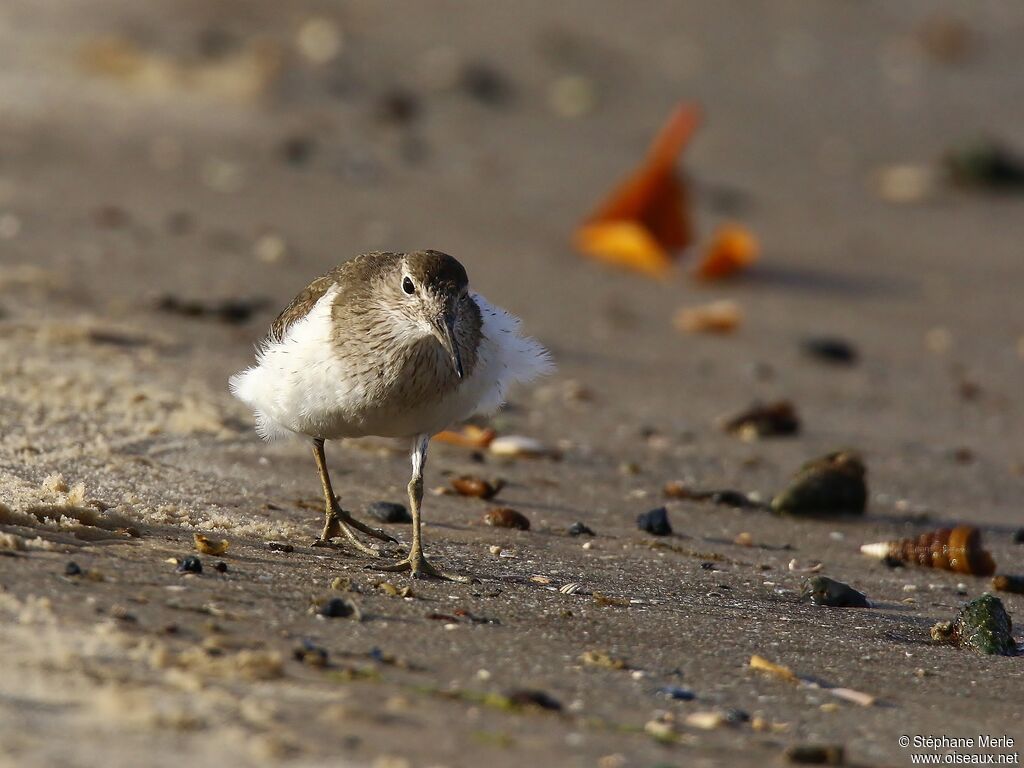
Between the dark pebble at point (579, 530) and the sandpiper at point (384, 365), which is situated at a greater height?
the sandpiper at point (384, 365)

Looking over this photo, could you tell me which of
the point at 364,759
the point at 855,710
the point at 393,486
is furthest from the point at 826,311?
the point at 364,759

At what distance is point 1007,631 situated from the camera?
494 cm

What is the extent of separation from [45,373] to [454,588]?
2503mm

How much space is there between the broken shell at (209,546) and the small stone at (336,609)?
54 cm

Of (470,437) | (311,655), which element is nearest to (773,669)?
(311,655)

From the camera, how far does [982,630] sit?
4.89 meters

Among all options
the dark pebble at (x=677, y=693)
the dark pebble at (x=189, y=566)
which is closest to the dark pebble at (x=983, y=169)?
the dark pebble at (x=677, y=693)

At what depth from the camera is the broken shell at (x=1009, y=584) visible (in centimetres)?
578

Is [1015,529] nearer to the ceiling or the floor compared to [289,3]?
nearer to the floor

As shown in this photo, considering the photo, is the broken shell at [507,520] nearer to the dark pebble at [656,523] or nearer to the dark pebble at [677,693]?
the dark pebble at [656,523]

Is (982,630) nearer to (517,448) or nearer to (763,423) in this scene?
(517,448)

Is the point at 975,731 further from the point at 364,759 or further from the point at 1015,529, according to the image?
the point at 1015,529

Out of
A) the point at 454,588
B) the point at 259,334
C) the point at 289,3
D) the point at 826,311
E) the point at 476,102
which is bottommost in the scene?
the point at 454,588

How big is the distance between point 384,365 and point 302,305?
674 mm
